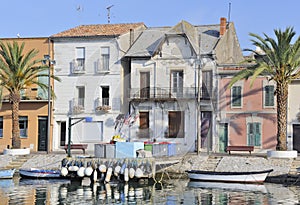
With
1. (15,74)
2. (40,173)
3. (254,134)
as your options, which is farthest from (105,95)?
(254,134)

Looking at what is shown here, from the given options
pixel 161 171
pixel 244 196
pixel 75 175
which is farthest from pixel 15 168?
pixel 244 196

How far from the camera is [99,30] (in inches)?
1980

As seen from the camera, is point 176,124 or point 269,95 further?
point 176,124

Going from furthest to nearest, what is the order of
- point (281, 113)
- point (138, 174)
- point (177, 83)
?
1. point (177, 83)
2. point (281, 113)
3. point (138, 174)

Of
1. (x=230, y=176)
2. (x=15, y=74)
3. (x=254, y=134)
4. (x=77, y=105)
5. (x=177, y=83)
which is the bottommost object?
(x=230, y=176)

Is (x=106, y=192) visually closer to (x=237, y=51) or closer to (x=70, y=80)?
(x=70, y=80)

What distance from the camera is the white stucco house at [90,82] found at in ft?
158

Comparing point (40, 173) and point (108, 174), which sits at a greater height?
point (108, 174)

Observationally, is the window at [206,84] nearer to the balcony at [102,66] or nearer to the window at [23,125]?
the balcony at [102,66]

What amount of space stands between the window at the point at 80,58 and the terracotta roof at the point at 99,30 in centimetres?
133

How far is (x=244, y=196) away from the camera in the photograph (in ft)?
97.9

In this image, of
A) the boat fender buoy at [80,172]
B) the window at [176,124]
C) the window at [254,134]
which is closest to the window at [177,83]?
the window at [176,124]

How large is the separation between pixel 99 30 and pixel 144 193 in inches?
896

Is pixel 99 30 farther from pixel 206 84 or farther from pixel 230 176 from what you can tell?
pixel 230 176
